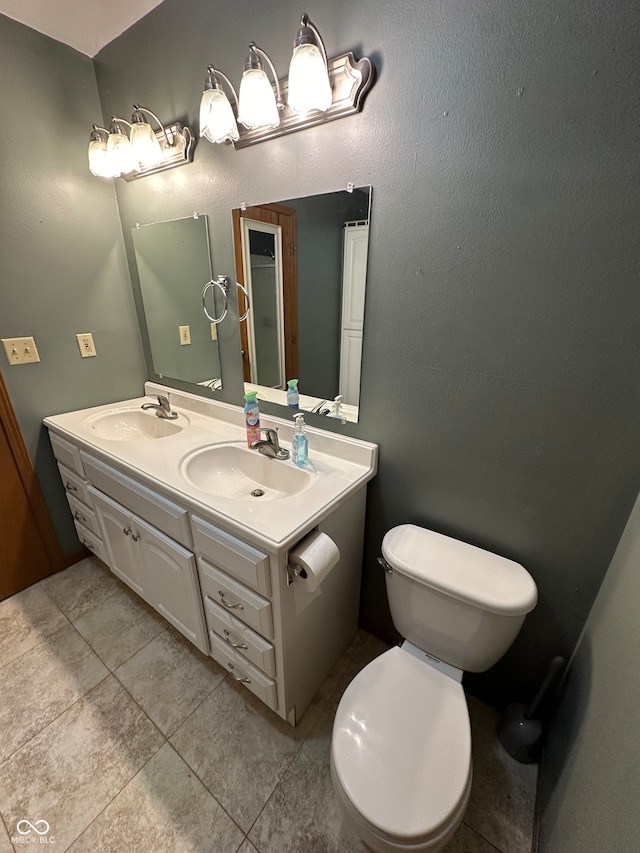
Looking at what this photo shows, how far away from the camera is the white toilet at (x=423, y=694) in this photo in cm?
70

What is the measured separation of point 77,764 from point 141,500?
0.84 m

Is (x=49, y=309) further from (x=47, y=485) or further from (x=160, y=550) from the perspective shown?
(x=160, y=550)

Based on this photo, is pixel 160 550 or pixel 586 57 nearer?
pixel 586 57

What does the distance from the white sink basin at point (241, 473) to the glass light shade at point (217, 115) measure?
3.50 ft

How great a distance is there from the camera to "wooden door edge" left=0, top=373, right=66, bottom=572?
1.48 metres

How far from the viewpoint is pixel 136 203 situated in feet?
5.17

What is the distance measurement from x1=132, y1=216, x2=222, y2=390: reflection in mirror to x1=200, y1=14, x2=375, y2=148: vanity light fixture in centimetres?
36

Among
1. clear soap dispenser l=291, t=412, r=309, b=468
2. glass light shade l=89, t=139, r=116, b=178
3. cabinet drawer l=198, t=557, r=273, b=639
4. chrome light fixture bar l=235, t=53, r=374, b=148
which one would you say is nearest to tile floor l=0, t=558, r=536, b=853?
cabinet drawer l=198, t=557, r=273, b=639

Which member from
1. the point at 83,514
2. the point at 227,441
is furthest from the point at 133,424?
the point at 227,441

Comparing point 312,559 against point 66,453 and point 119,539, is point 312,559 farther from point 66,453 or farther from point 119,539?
point 66,453

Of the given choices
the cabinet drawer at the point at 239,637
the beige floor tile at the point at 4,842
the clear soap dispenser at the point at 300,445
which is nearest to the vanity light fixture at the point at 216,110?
the clear soap dispenser at the point at 300,445

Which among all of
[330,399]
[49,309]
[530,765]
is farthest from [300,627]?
[49,309]

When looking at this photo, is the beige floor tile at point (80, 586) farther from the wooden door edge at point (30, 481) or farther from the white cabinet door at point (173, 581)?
the white cabinet door at point (173, 581)

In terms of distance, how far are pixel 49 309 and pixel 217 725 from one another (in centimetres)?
183
